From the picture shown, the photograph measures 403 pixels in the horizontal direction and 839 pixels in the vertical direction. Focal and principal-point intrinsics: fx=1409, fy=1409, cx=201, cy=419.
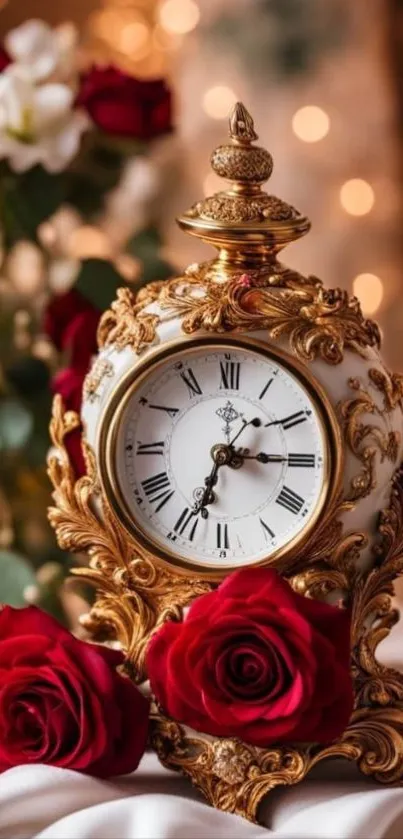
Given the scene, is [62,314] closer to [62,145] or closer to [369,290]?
[62,145]

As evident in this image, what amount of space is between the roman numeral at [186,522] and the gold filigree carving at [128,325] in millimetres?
147

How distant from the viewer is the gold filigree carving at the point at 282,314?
1189 millimetres

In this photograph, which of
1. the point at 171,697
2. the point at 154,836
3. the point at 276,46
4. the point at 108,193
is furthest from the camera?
the point at 276,46

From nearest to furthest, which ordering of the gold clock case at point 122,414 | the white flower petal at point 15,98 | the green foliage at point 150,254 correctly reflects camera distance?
the gold clock case at point 122,414
the white flower petal at point 15,98
the green foliage at point 150,254

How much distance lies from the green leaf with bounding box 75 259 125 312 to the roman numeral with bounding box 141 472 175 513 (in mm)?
623

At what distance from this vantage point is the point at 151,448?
4.04ft

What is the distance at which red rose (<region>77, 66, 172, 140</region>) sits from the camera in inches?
70.0

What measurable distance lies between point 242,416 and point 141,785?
1.09ft

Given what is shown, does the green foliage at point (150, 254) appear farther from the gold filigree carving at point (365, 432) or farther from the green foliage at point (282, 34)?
the gold filigree carving at point (365, 432)

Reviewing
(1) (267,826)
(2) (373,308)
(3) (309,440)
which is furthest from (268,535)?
(2) (373,308)

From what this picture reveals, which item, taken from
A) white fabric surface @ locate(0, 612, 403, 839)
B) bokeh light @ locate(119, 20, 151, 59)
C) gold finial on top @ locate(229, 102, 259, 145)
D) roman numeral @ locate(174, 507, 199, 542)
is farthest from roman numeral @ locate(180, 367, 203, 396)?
bokeh light @ locate(119, 20, 151, 59)

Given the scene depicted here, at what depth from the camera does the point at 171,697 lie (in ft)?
3.81

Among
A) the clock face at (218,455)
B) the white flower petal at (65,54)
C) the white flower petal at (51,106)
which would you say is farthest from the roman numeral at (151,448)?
the white flower petal at (65,54)

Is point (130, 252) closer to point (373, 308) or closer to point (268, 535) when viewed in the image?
point (373, 308)
